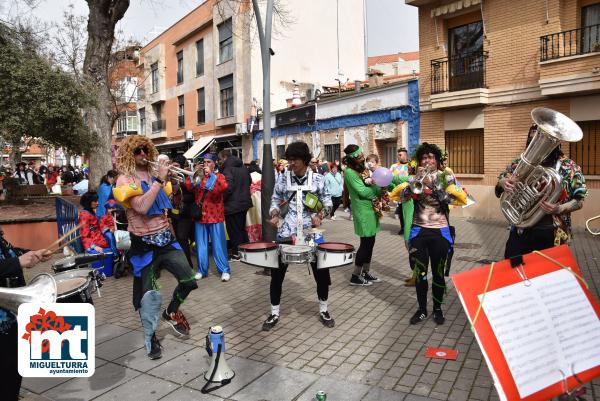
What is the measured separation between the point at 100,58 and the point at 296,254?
9.87 meters

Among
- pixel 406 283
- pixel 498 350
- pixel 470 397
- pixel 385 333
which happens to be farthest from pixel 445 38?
pixel 498 350

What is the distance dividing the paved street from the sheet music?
1373 millimetres

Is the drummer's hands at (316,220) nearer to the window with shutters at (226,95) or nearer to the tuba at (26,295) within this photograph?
the tuba at (26,295)

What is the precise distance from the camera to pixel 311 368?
4066 millimetres

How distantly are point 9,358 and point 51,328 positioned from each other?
0.51 meters

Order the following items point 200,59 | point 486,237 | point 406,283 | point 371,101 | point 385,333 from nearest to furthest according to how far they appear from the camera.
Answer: point 385,333 → point 406,283 → point 486,237 → point 371,101 → point 200,59

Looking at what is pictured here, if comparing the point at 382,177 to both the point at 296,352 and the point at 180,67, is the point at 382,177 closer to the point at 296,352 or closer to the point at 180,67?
the point at 296,352

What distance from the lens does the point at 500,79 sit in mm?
13328

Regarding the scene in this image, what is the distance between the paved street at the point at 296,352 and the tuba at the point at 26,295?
1.52m

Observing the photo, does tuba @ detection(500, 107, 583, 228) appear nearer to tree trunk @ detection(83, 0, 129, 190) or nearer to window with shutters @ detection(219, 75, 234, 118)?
tree trunk @ detection(83, 0, 129, 190)

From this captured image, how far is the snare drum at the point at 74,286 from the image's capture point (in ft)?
9.81

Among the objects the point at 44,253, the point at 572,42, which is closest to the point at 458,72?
the point at 572,42

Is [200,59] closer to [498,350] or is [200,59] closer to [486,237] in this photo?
[486,237]

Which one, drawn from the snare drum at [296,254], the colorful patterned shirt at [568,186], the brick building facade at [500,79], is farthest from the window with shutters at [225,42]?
the colorful patterned shirt at [568,186]
